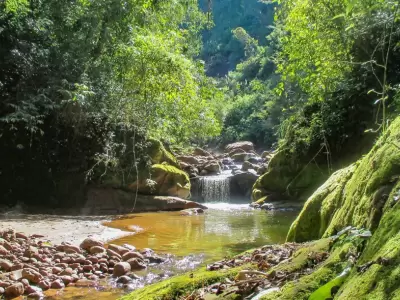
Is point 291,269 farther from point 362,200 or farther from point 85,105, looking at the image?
point 85,105

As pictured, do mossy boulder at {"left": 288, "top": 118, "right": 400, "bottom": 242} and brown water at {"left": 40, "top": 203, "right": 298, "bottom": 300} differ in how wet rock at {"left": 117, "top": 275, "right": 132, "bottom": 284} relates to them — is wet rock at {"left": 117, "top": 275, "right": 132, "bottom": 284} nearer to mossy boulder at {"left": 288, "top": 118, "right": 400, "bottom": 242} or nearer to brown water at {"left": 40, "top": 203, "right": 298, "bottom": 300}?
brown water at {"left": 40, "top": 203, "right": 298, "bottom": 300}

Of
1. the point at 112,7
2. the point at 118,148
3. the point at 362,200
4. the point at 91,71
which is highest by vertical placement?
the point at 112,7

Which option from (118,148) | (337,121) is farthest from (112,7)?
(337,121)

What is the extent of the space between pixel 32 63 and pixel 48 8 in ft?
6.62

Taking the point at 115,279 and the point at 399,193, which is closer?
the point at 399,193

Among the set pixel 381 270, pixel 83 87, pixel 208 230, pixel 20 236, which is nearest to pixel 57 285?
pixel 20 236

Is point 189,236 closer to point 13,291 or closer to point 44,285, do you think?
point 44,285

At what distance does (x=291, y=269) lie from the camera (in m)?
2.66

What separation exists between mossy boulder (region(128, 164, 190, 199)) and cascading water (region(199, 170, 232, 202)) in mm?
2938

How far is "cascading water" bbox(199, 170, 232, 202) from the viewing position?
20.7 m

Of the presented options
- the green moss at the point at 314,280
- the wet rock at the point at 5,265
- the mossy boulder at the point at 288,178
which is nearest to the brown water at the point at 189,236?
the wet rock at the point at 5,265

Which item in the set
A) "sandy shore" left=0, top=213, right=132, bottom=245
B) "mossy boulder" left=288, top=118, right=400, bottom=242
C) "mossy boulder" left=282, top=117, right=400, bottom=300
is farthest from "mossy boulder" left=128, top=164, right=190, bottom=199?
"mossy boulder" left=288, top=118, right=400, bottom=242

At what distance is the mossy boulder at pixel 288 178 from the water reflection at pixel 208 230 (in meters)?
1.64

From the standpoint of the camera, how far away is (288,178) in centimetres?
1684
